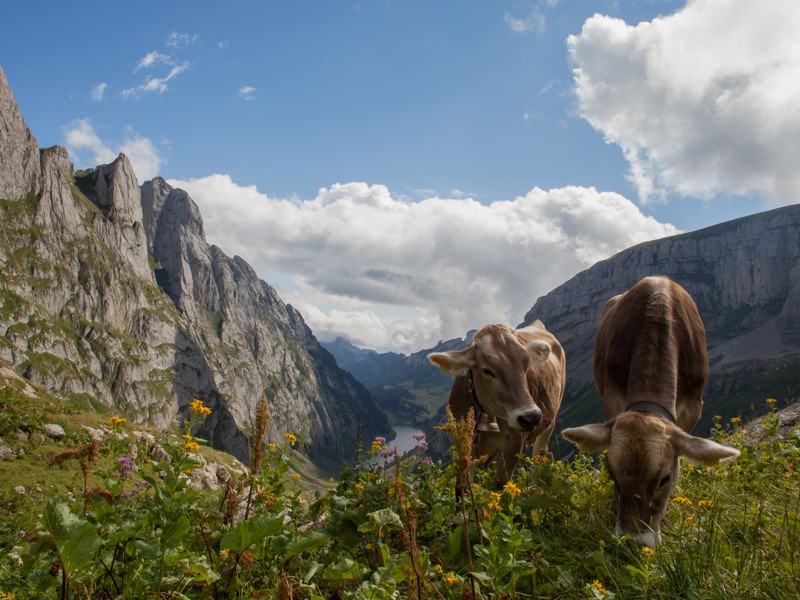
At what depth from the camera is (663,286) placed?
895 cm

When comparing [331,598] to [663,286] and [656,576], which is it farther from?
[663,286]

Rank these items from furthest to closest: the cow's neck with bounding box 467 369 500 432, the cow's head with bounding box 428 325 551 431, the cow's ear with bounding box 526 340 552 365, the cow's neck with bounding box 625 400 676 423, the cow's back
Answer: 1. the cow's ear with bounding box 526 340 552 365
2. the cow's neck with bounding box 467 369 500 432
3. the cow's head with bounding box 428 325 551 431
4. the cow's back
5. the cow's neck with bounding box 625 400 676 423

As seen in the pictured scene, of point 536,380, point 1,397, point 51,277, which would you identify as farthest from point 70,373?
point 536,380

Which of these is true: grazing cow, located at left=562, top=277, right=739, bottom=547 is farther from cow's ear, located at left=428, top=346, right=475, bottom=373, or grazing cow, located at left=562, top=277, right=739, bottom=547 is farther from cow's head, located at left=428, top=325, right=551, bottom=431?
cow's ear, located at left=428, top=346, right=475, bottom=373

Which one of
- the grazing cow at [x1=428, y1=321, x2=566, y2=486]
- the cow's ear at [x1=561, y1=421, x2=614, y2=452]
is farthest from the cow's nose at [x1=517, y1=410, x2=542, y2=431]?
the cow's ear at [x1=561, y1=421, x2=614, y2=452]

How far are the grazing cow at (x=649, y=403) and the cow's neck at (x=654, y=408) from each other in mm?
14

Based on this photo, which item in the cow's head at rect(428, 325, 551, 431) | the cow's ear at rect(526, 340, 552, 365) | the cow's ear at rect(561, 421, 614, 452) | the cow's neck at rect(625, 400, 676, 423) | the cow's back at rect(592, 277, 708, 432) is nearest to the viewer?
the cow's ear at rect(561, 421, 614, 452)

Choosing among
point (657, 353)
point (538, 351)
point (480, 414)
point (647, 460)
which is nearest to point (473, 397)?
point (480, 414)

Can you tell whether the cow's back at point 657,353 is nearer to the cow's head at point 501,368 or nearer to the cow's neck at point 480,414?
the cow's head at point 501,368

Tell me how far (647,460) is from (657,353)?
8.71 feet

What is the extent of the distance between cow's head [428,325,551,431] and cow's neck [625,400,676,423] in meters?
1.43

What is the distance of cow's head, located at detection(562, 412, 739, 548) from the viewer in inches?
215

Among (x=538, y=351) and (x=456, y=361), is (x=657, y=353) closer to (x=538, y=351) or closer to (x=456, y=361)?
(x=538, y=351)

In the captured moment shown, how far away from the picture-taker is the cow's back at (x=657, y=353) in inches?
287
